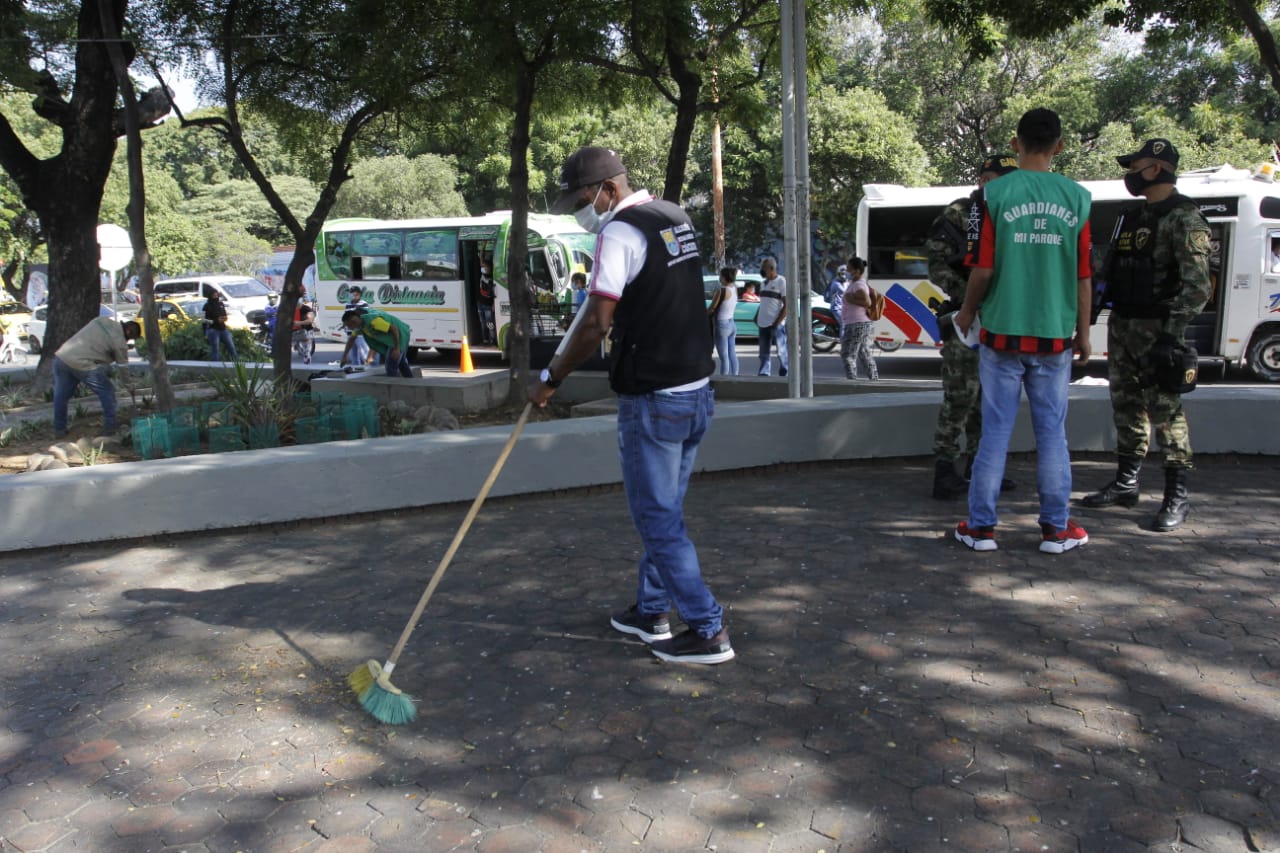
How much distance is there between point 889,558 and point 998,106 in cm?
2671

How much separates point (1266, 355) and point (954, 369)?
11.3m

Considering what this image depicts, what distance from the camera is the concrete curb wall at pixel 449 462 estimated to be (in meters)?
5.44

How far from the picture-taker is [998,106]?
28328 millimetres

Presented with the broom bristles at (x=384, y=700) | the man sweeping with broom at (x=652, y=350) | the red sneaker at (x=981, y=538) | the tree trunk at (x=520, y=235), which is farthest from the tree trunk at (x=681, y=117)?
the broom bristles at (x=384, y=700)

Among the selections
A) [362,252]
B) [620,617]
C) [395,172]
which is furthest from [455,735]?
[395,172]

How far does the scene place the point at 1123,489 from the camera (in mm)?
5438

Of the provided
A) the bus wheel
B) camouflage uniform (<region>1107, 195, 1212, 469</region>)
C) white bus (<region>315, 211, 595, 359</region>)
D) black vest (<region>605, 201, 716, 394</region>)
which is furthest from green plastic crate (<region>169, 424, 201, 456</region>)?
the bus wheel

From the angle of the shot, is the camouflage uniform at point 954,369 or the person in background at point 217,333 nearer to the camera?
the camouflage uniform at point 954,369

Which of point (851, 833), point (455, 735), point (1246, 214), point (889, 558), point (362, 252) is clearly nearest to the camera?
point (851, 833)

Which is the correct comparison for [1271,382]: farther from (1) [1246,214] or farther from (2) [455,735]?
(2) [455,735]

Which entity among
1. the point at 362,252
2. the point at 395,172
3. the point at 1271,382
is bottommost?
the point at 1271,382

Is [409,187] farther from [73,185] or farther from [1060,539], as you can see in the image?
[1060,539]

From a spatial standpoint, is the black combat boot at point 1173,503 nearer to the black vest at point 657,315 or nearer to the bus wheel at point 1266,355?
the black vest at point 657,315

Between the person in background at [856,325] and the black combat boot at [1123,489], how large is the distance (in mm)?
7303
